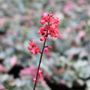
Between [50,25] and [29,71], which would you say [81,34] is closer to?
[29,71]

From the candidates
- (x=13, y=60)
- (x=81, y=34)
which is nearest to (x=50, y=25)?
(x=13, y=60)

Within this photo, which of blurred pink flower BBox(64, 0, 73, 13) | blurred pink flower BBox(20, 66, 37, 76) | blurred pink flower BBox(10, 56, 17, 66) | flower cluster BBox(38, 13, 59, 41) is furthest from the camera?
blurred pink flower BBox(64, 0, 73, 13)

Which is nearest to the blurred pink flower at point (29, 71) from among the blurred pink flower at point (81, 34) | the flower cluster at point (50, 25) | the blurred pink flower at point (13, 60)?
the blurred pink flower at point (13, 60)

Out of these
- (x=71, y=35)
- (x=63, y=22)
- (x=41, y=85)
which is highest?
(x=63, y=22)

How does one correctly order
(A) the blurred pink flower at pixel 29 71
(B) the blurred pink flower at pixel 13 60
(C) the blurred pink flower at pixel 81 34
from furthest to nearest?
(C) the blurred pink flower at pixel 81 34 → (B) the blurred pink flower at pixel 13 60 → (A) the blurred pink flower at pixel 29 71

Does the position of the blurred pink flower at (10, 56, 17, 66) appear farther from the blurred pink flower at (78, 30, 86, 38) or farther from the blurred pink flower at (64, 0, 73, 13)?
the blurred pink flower at (64, 0, 73, 13)

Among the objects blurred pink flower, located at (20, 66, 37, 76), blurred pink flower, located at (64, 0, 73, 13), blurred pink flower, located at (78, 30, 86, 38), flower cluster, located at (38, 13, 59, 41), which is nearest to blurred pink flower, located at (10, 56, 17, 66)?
blurred pink flower, located at (20, 66, 37, 76)

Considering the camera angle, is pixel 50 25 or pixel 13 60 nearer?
pixel 50 25

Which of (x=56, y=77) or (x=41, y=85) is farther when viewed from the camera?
(x=56, y=77)

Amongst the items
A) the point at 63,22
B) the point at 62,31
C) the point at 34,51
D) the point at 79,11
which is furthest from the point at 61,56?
the point at 34,51

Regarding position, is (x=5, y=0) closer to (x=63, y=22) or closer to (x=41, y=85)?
(x=63, y=22)

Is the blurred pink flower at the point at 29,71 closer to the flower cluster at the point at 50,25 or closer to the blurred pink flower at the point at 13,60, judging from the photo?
the blurred pink flower at the point at 13,60
